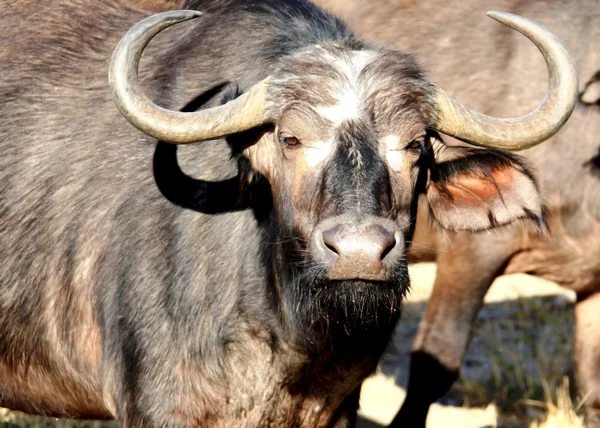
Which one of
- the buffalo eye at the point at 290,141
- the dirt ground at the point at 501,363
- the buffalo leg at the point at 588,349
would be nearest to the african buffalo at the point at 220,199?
the buffalo eye at the point at 290,141

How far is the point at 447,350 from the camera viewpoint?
655cm

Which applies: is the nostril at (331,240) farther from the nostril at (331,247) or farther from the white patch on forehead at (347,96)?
the white patch on forehead at (347,96)

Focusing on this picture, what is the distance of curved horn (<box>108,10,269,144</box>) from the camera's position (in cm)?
403

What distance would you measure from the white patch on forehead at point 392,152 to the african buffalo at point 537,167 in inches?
82.6

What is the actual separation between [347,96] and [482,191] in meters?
0.90

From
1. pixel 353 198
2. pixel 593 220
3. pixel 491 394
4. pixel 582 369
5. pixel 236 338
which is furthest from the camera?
pixel 491 394

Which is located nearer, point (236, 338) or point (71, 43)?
point (236, 338)

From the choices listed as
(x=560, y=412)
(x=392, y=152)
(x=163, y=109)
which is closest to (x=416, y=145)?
(x=392, y=152)

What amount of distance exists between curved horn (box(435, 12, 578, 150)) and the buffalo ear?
26 cm

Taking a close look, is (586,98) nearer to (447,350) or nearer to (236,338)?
(447,350)

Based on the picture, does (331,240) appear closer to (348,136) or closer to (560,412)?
(348,136)

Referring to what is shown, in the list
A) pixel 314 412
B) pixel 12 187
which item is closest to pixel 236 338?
pixel 314 412

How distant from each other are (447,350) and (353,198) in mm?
2837

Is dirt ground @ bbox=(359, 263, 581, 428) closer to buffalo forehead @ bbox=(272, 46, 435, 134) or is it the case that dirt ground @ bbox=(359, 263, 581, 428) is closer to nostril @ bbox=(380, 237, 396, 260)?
buffalo forehead @ bbox=(272, 46, 435, 134)
